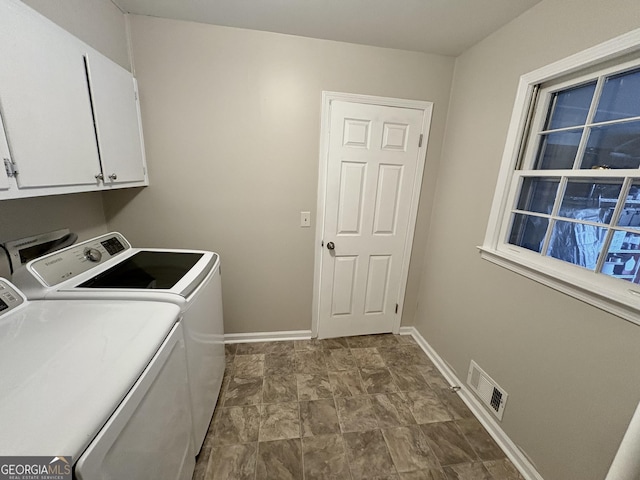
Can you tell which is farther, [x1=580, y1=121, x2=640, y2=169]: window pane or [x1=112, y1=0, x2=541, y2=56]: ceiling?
[x1=112, y1=0, x2=541, y2=56]: ceiling

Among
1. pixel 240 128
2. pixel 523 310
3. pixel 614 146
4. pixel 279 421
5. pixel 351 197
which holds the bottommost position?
pixel 279 421

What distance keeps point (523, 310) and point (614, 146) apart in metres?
0.89

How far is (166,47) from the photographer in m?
1.64

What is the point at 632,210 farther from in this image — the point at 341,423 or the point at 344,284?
the point at 341,423

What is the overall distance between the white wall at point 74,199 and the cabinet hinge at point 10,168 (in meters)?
0.42

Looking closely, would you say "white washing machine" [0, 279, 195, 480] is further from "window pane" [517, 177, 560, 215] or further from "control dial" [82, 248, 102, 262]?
"window pane" [517, 177, 560, 215]

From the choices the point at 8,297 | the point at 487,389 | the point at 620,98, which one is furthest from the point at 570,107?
the point at 8,297

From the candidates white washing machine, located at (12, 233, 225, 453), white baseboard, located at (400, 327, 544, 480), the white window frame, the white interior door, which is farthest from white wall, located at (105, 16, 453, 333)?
white baseboard, located at (400, 327, 544, 480)

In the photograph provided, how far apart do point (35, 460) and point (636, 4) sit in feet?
7.58

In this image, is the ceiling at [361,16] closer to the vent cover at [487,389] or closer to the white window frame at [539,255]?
the white window frame at [539,255]

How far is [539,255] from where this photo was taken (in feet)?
4.53

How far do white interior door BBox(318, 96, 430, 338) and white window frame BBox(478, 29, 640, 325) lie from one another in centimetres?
67

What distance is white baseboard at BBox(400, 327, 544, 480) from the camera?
1.32 m

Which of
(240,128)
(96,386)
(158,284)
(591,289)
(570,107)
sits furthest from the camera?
(240,128)
